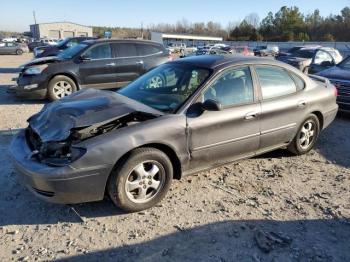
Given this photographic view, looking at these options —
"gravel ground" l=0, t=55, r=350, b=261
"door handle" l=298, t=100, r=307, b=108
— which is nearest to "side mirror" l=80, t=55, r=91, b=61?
"gravel ground" l=0, t=55, r=350, b=261

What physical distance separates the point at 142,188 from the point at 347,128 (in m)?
5.39

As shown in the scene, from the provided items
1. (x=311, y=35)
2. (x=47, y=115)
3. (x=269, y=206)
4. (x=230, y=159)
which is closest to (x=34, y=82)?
(x=47, y=115)

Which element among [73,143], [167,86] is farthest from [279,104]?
[73,143]

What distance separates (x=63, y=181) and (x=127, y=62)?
7373 mm

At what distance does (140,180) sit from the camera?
399cm

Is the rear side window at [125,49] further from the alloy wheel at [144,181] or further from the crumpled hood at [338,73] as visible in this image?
the alloy wheel at [144,181]

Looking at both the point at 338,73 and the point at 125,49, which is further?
the point at 125,49

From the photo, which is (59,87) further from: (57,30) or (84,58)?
(57,30)

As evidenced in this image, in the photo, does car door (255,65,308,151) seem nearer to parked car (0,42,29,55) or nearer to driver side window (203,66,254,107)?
driver side window (203,66,254,107)

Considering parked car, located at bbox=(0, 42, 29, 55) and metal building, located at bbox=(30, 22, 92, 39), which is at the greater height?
metal building, located at bbox=(30, 22, 92, 39)

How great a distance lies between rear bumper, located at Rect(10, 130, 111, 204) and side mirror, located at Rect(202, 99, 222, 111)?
1316mm

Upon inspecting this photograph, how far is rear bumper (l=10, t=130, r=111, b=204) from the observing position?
356 cm

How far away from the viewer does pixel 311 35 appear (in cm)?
7569

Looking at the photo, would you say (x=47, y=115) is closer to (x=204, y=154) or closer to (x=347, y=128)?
(x=204, y=154)
